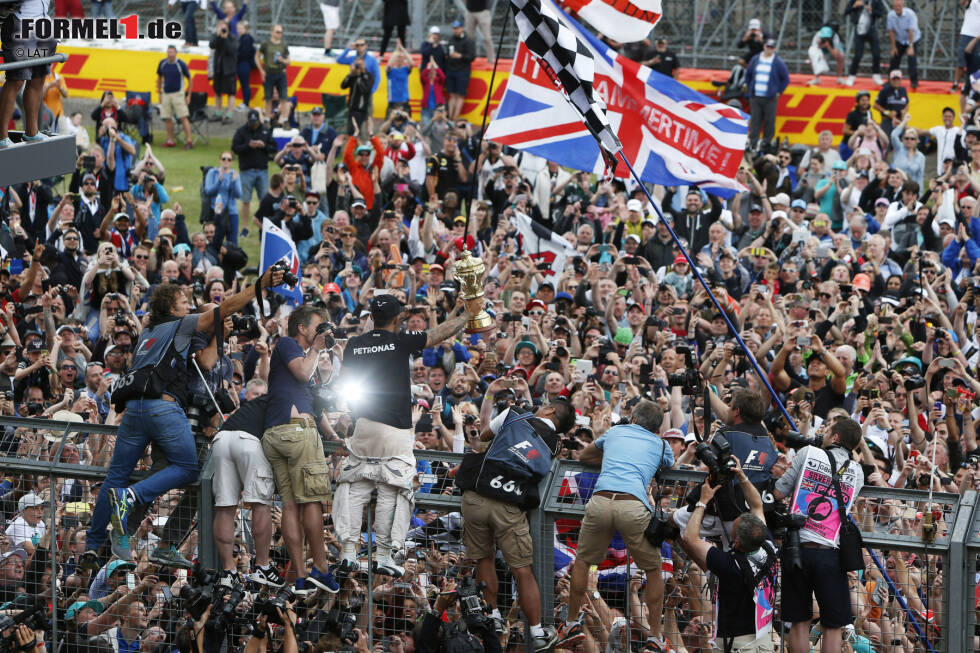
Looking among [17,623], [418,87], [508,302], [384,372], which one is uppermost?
[384,372]

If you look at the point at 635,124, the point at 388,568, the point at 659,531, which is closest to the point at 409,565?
the point at 388,568

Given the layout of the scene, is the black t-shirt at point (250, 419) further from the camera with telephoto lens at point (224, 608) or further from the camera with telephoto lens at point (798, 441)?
the camera with telephoto lens at point (798, 441)

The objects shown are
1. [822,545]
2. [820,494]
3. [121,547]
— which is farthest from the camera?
[121,547]

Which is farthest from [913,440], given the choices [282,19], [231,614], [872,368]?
[282,19]

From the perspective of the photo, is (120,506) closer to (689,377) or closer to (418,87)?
(689,377)

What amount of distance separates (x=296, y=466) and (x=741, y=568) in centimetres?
265

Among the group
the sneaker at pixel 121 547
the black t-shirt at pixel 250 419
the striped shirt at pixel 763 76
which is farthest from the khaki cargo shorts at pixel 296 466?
the striped shirt at pixel 763 76

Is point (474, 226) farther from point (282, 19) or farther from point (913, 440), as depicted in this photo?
point (282, 19)

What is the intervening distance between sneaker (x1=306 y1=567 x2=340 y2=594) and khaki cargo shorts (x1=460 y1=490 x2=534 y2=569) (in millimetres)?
802

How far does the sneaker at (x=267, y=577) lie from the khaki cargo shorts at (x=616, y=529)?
1.73 metres

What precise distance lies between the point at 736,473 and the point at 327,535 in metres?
2.59

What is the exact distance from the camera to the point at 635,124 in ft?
42.4

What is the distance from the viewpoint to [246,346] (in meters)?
15.3

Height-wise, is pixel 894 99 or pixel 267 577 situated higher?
pixel 894 99
